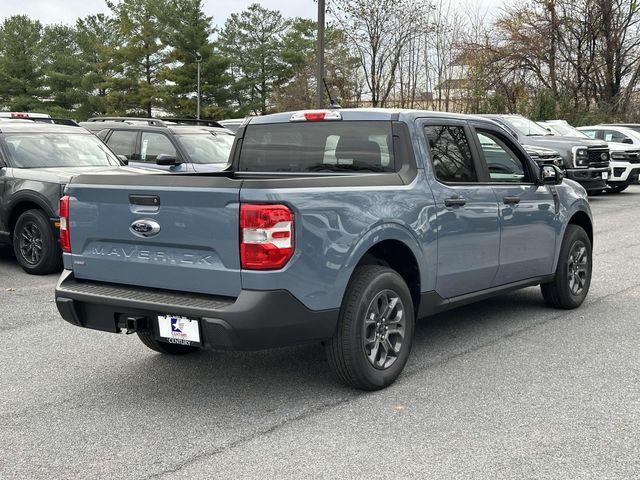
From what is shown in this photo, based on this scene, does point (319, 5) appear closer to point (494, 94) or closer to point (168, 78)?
point (494, 94)

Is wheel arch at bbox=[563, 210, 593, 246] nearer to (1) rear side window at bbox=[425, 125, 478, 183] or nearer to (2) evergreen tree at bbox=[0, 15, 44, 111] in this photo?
(1) rear side window at bbox=[425, 125, 478, 183]

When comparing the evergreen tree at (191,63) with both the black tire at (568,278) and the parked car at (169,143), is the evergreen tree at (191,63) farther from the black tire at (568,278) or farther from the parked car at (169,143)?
the black tire at (568,278)

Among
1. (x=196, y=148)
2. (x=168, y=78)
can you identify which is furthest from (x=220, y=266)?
(x=168, y=78)

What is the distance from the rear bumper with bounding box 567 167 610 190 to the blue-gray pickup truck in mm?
11566

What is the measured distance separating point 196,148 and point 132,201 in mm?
7163

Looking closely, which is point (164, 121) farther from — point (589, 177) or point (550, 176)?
point (589, 177)

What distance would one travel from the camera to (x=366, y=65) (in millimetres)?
31531

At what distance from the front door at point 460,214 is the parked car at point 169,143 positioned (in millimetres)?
5860

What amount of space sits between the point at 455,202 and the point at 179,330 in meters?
2.15

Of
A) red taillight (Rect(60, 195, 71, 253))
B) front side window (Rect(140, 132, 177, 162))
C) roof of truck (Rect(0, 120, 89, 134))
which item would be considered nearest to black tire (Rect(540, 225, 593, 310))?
red taillight (Rect(60, 195, 71, 253))

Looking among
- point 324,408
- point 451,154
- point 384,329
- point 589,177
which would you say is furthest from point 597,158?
point 324,408

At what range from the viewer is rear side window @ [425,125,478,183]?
5.24 m

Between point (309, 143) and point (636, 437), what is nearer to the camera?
point (636, 437)

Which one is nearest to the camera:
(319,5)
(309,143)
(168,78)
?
(309,143)
